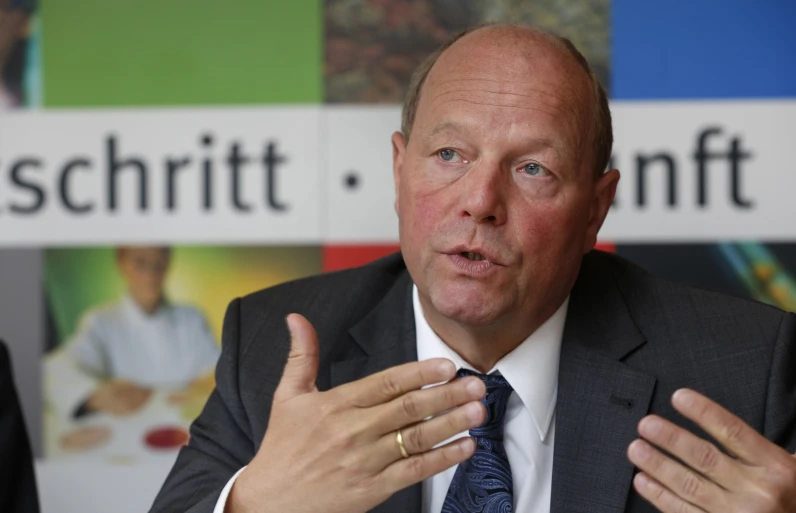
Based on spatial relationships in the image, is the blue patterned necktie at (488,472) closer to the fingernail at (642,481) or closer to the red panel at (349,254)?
the fingernail at (642,481)

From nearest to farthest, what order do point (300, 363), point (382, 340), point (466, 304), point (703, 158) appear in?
point (300, 363), point (466, 304), point (382, 340), point (703, 158)

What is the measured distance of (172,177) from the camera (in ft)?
10.4

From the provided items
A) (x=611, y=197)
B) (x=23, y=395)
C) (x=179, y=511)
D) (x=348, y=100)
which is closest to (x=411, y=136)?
(x=611, y=197)

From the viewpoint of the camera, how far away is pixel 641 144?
3092 mm

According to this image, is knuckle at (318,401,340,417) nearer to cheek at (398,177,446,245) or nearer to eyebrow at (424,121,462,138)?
cheek at (398,177,446,245)

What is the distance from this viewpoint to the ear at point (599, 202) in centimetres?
189

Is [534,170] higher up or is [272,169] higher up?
[534,170]

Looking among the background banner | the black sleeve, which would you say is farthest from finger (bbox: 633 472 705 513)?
the background banner

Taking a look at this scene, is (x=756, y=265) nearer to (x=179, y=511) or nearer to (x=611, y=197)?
(x=611, y=197)

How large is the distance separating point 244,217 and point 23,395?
0.90 meters

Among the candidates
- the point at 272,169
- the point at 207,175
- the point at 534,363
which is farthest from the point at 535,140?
the point at 207,175

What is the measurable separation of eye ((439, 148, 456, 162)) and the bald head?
0.33ft

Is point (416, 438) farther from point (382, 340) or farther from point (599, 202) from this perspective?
point (599, 202)

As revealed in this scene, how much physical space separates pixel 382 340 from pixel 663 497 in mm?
693
